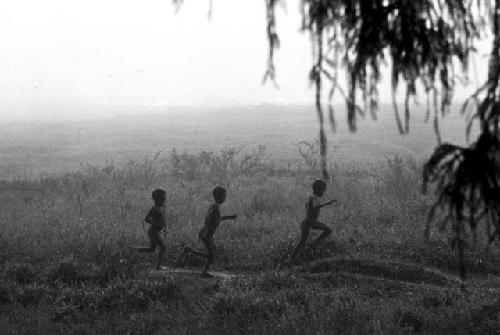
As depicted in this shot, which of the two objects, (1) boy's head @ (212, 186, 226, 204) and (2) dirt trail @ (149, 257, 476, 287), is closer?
(2) dirt trail @ (149, 257, 476, 287)

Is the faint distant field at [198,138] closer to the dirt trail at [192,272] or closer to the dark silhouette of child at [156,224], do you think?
the dirt trail at [192,272]

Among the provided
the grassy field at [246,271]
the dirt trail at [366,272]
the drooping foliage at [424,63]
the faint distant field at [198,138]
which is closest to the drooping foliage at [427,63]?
the drooping foliage at [424,63]

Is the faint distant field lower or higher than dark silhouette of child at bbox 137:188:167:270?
lower

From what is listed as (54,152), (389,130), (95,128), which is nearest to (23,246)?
(54,152)

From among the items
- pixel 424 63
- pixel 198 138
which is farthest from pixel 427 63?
pixel 198 138

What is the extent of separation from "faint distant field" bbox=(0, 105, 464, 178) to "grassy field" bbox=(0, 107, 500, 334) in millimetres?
11290

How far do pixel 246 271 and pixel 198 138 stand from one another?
47.6 meters

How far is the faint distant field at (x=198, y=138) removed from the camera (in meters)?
39.7

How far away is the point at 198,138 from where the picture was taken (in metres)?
58.2

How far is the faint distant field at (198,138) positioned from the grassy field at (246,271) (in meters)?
11.3

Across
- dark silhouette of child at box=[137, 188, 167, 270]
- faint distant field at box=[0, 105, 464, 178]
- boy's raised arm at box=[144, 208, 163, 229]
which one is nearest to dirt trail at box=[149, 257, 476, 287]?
dark silhouette of child at box=[137, 188, 167, 270]

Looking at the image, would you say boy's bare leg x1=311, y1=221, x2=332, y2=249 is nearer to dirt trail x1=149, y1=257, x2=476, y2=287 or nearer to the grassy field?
the grassy field

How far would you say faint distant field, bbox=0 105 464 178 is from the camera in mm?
39688

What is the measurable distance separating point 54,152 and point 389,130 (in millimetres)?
32963
